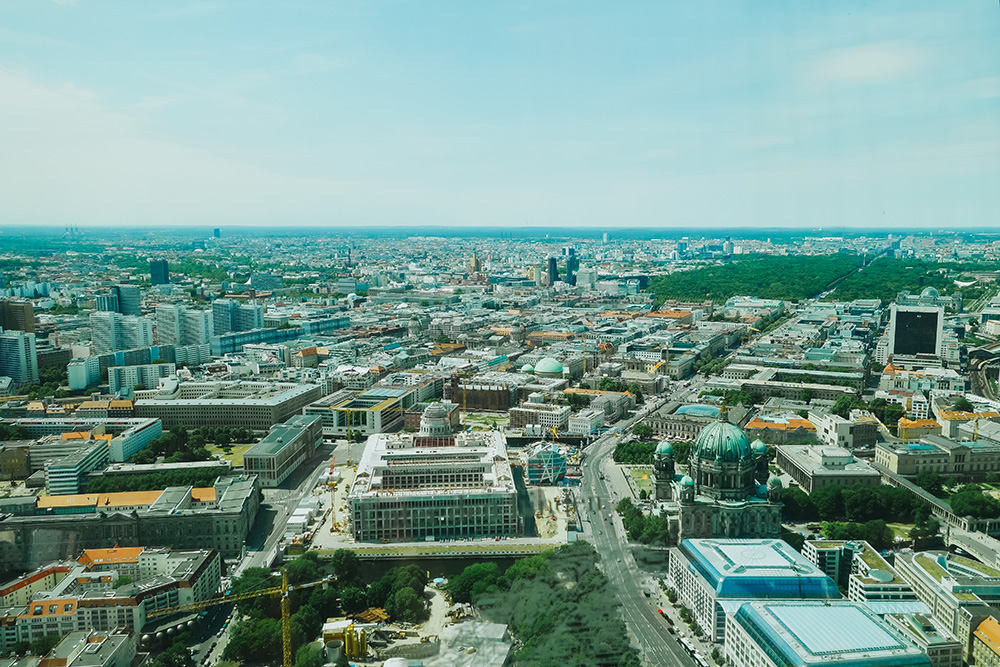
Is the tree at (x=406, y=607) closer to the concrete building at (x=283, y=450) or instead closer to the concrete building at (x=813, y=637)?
the concrete building at (x=813, y=637)


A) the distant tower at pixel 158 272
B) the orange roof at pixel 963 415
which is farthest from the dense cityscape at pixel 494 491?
the distant tower at pixel 158 272

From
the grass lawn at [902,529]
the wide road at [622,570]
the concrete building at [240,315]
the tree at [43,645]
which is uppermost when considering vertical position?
the concrete building at [240,315]

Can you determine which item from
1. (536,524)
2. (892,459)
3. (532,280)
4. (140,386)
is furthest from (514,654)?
(532,280)

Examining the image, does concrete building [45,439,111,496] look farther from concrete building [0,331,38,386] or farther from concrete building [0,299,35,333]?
concrete building [0,299,35,333]

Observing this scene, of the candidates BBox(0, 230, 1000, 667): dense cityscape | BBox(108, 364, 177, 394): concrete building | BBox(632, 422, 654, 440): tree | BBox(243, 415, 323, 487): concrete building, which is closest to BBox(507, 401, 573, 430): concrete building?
BBox(0, 230, 1000, 667): dense cityscape

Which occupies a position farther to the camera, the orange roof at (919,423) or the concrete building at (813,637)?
the orange roof at (919,423)

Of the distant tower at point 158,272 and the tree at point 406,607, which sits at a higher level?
the distant tower at point 158,272

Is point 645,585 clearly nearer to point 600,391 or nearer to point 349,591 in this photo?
point 349,591
